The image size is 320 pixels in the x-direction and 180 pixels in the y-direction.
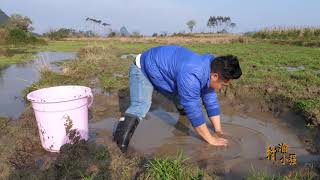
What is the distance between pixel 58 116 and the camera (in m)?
4.19

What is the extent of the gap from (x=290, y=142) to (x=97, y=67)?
810cm

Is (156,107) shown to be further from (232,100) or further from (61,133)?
(61,133)

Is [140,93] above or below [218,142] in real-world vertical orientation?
above

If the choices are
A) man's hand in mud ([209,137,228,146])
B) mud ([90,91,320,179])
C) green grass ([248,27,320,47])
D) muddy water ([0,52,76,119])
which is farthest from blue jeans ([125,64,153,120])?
green grass ([248,27,320,47])

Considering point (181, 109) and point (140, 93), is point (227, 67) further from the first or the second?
point (181, 109)

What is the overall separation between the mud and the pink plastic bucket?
0.82 meters

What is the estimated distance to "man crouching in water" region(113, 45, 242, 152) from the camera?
388cm

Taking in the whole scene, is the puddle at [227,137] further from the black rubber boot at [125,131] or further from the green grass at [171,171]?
the green grass at [171,171]

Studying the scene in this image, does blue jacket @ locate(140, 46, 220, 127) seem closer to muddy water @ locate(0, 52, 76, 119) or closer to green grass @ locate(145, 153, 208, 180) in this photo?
green grass @ locate(145, 153, 208, 180)

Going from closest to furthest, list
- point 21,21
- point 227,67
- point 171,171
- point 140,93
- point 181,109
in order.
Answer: point 171,171 → point 227,67 → point 140,93 → point 181,109 → point 21,21

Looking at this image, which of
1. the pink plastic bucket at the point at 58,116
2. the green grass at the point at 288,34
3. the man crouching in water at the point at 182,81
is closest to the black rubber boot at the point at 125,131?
the man crouching in water at the point at 182,81

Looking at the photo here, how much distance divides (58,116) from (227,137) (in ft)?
7.60

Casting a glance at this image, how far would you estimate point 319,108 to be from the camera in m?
5.38

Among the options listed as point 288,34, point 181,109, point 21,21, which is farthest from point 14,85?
point 21,21
